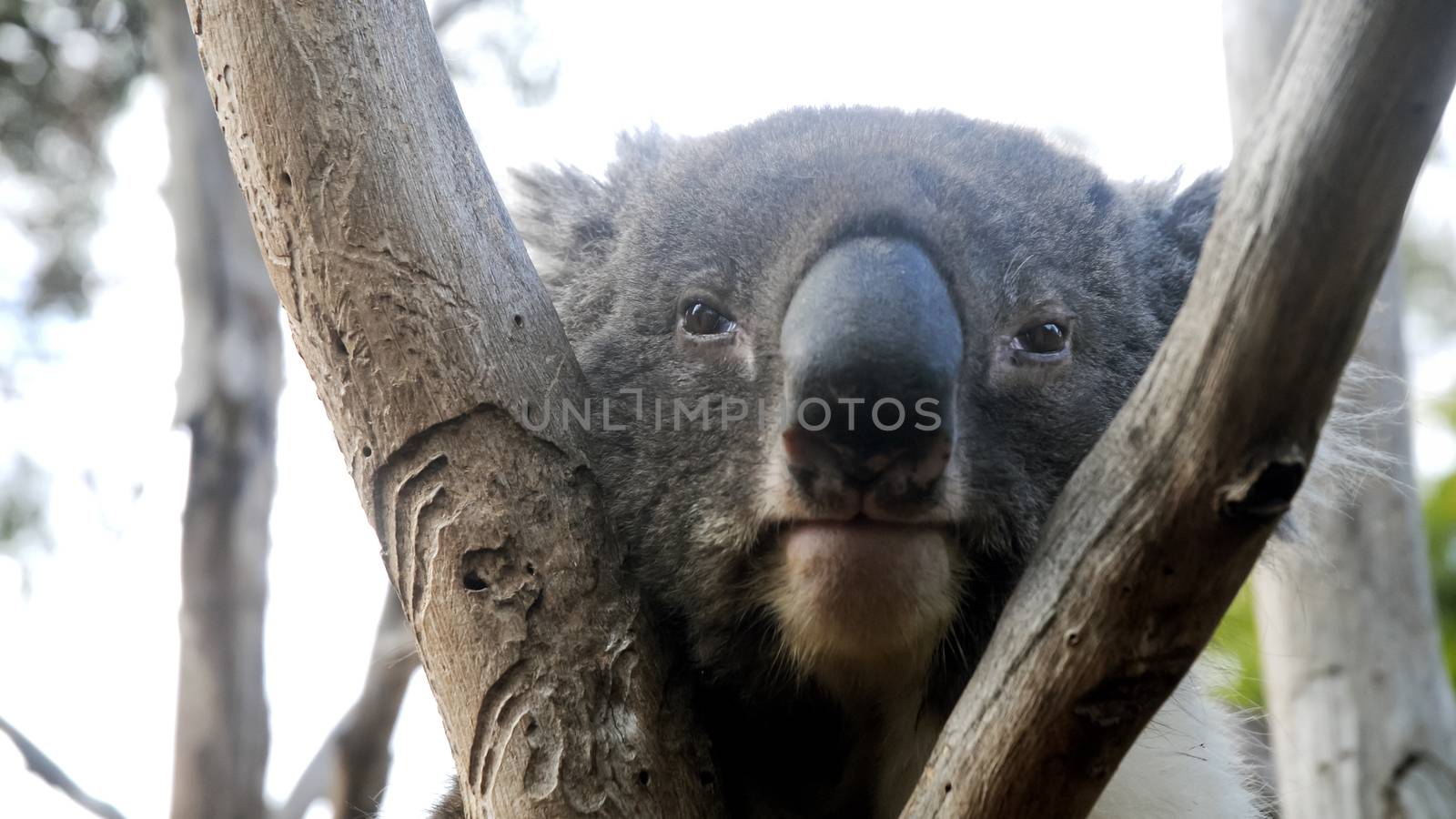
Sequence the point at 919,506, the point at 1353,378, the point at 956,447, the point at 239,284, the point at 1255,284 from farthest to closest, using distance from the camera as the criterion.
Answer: the point at 239,284 < the point at 1353,378 < the point at 956,447 < the point at 919,506 < the point at 1255,284

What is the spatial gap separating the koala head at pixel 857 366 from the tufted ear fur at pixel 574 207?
0.07 m

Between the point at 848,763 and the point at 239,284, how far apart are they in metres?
4.70

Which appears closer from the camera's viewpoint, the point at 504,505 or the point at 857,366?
the point at 857,366

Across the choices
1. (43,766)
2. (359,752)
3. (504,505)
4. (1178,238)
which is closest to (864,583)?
(504,505)

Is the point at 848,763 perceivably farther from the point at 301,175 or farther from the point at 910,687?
the point at 301,175

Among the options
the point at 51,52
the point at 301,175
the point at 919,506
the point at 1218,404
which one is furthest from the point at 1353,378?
the point at 51,52

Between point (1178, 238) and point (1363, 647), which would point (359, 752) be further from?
point (1178, 238)

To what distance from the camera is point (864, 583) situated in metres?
1.76

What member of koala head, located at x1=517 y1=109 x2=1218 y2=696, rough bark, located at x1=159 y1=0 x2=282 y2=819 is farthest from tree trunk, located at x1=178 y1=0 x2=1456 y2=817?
rough bark, located at x1=159 y1=0 x2=282 y2=819

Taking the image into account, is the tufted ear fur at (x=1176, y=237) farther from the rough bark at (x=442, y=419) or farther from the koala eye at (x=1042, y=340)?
the rough bark at (x=442, y=419)

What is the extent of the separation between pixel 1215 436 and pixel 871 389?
476 mm

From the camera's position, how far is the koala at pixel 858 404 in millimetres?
1749

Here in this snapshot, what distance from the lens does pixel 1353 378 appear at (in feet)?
9.18

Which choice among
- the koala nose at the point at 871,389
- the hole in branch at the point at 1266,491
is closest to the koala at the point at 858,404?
the koala nose at the point at 871,389
